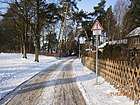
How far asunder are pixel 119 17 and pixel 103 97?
1600 inches

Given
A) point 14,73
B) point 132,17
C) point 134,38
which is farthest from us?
point 132,17

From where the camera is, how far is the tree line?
1222 inches

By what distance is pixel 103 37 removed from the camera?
6956 cm

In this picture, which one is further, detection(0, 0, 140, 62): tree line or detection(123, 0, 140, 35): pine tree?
detection(123, 0, 140, 35): pine tree

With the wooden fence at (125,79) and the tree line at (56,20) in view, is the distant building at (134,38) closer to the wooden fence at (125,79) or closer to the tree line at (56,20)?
the tree line at (56,20)

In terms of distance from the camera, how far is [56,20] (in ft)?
147

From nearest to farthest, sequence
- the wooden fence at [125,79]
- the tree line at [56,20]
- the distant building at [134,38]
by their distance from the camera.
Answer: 1. the wooden fence at [125,79]
2. the tree line at [56,20]
3. the distant building at [134,38]

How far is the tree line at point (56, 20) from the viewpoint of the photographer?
1222 inches

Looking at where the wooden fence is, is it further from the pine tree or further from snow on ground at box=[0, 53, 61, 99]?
the pine tree

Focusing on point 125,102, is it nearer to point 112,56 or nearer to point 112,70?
point 112,70

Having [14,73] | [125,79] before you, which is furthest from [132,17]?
[125,79]

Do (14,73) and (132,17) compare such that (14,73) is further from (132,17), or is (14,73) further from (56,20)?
(132,17)

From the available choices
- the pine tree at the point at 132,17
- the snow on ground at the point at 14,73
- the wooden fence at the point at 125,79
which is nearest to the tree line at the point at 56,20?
the pine tree at the point at 132,17

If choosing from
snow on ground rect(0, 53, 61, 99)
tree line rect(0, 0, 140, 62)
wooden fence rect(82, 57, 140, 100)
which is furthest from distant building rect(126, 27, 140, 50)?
wooden fence rect(82, 57, 140, 100)
